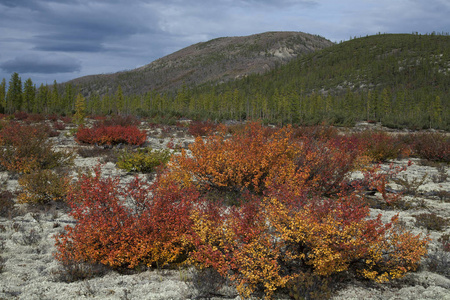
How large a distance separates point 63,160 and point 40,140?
0.93 m

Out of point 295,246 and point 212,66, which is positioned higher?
point 212,66

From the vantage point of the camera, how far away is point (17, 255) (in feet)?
12.7

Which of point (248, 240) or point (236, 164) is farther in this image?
point (236, 164)

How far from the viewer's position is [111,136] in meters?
12.7

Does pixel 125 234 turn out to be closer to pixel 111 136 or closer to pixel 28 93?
pixel 111 136

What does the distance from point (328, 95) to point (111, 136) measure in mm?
49231

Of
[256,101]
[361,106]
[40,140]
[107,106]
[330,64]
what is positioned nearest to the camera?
[40,140]

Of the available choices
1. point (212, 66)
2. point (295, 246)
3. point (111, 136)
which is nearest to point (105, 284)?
point (295, 246)

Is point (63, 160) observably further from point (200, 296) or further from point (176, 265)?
point (200, 296)

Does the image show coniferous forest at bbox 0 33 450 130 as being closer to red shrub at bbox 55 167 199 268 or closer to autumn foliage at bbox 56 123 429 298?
autumn foliage at bbox 56 123 429 298

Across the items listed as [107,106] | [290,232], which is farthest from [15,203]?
[107,106]

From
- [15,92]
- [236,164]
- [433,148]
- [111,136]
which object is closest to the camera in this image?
[236,164]

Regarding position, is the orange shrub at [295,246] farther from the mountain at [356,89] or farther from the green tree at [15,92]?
the green tree at [15,92]

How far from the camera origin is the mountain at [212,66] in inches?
4906
